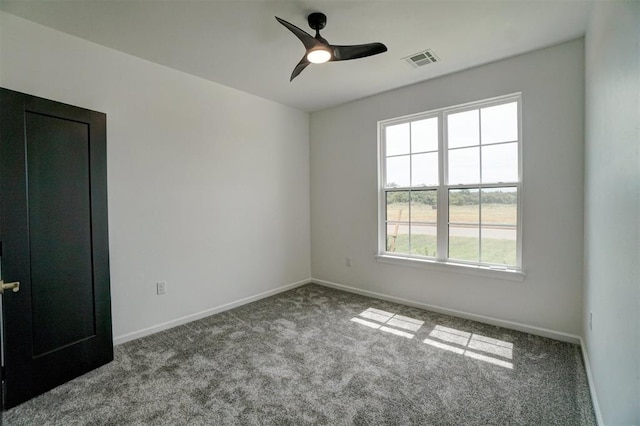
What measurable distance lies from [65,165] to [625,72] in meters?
3.40

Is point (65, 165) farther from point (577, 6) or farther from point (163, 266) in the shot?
point (577, 6)

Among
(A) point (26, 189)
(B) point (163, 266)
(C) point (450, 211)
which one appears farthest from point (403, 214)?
A: (A) point (26, 189)

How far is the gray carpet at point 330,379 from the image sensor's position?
182 centimetres

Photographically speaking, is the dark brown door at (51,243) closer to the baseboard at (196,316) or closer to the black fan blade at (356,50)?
the baseboard at (196,316)

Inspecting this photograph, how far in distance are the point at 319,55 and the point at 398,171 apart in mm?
2032

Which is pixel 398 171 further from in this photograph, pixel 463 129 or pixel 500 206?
pixel 500 206

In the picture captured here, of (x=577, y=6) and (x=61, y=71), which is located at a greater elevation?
(x=577, y=6)

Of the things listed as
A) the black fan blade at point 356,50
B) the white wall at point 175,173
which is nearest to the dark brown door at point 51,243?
the white wall at point 175,173

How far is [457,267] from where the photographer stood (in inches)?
130

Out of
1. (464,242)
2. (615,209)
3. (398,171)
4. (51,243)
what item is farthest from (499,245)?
(51,243)

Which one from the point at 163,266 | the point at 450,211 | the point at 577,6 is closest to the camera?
the point at 577,6

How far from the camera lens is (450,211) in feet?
11.2

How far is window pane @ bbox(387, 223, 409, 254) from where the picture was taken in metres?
3.81

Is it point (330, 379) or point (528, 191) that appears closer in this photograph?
point (330, 379)
